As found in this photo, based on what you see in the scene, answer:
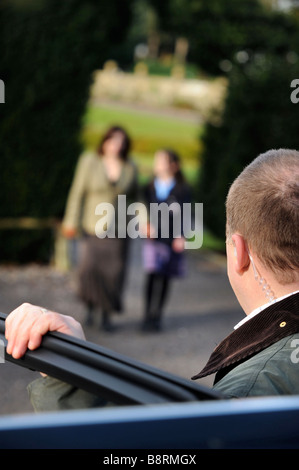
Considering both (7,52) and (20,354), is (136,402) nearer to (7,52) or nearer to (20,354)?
(20,354)

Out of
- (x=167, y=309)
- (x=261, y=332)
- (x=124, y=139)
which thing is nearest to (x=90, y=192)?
(x=124, y=139)

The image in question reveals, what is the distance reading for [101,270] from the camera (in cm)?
750

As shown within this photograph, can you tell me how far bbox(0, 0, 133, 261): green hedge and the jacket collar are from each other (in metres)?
8.35

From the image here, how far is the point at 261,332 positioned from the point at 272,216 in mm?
282

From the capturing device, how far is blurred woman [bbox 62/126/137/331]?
7.34m

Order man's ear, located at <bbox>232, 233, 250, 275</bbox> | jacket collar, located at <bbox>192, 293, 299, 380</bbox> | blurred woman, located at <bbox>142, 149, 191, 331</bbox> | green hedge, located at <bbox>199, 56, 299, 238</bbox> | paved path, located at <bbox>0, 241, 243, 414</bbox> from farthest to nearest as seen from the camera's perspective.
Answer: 1. green hedge, located at <bbox>199, 56, 299, 238</bbox>
2. blurred woman, located at <bbox>142, 149, 191, 331</bbox>
3. paved path, located at <bbox>0, 241, 243, 414</bbox>
4. man's ear, located at <bbox>232, 233, 250, 275</bbox>
5. jacket collar, located at <bbox>192, 293, 299, 380</bbox>

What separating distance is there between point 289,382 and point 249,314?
1.04ft

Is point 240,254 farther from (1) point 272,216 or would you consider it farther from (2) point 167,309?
(2) point 167,309

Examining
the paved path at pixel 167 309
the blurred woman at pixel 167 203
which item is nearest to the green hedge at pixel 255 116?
the paved path at pixel 167 309

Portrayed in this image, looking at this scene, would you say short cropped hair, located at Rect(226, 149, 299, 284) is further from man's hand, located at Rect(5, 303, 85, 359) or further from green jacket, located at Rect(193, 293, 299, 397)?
man's hand, located at Rect(5, 303, 85, 359)

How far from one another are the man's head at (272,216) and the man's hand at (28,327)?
1.68ft

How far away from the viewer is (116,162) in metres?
7.46

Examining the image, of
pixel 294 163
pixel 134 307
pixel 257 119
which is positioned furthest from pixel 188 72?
pixel 294 163

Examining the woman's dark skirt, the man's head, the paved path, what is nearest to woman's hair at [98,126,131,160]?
the woman's dark skirt
